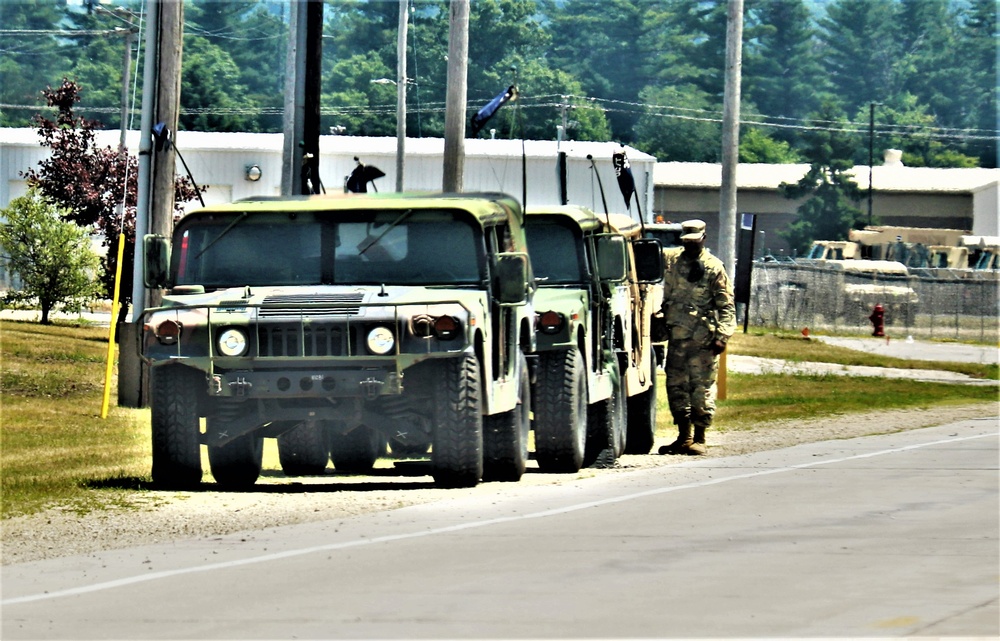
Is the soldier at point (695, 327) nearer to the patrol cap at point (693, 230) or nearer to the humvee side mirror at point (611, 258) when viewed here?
the patrol cap at point (693, 230)

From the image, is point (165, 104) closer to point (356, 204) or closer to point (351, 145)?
point (356, 204)

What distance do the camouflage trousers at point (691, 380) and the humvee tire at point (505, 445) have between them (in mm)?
3968

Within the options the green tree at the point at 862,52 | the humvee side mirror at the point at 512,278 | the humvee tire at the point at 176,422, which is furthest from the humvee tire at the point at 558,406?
the green tree at the point at 862,52

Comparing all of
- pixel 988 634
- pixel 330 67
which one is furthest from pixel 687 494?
pixel 330 67

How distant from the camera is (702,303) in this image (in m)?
18.3

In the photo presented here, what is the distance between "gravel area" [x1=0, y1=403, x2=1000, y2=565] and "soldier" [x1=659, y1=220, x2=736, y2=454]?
103 cm

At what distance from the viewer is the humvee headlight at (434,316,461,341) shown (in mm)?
13008

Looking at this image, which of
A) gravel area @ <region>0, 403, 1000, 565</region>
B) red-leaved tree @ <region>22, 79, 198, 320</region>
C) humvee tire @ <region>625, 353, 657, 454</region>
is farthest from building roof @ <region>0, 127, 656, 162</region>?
gravel area @ <region>0, 403, 1000, 565</region>

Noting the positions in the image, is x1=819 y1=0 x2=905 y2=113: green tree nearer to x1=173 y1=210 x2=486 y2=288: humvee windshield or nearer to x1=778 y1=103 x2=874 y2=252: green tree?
x1=778 y1=103 x2=874 y2=252: green tree

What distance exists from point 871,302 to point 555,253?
40975mm

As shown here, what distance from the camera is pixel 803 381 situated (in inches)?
1261

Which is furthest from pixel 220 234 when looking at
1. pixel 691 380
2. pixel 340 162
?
pixel 340 162

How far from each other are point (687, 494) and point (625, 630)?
5.87m

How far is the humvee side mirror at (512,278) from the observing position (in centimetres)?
1388
